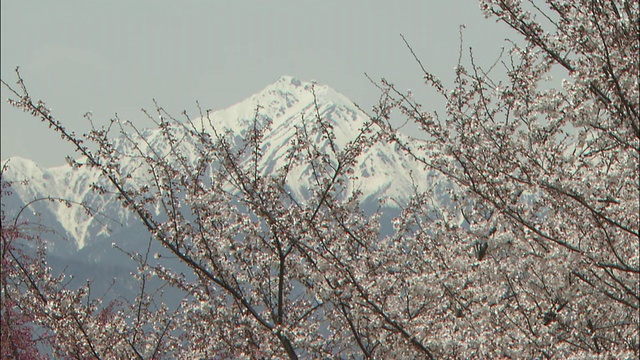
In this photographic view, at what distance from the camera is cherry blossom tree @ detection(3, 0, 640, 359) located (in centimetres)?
664

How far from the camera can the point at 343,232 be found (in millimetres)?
9953

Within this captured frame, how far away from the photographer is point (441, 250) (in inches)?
452

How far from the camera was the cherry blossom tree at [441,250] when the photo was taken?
6.64 m

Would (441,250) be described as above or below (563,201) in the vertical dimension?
above

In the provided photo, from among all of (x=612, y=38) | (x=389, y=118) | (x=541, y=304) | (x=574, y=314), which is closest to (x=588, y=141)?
(x=612, y=38)

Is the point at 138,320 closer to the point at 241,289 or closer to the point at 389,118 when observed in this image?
the point at 241,289

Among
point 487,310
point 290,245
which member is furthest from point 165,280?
point 487,310

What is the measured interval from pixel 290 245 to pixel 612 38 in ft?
14.8

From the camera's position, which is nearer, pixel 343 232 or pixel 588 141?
pixel 588 141

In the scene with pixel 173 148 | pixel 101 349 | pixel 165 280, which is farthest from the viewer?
pixel 101 349

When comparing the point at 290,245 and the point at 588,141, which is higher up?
the point at 290,245

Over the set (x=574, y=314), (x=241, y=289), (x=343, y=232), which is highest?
(x=343, y=232)

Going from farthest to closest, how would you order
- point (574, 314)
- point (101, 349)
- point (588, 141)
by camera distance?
1. point (101, 349)
2. point (574, 314)
3. point (588, 141)

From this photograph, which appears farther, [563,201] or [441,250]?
[441,250]
